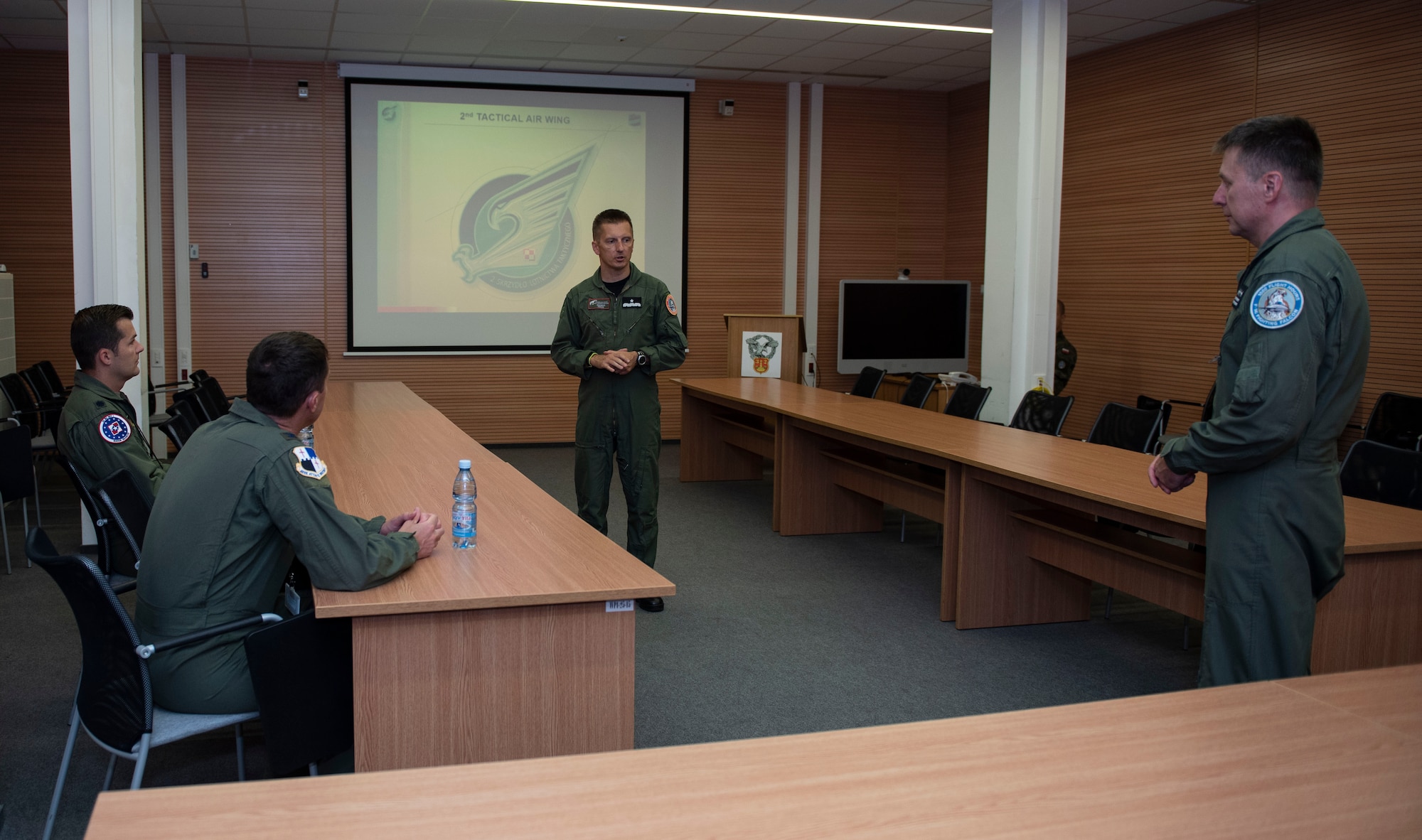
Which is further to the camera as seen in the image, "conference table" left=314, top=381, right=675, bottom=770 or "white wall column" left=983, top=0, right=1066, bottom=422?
"white wall column" left=983, top=0, right=1066, bottom=422

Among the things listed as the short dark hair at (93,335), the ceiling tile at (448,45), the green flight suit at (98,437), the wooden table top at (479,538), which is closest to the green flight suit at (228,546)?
the wooden table top at (479,538)

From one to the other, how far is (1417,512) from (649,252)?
745cm

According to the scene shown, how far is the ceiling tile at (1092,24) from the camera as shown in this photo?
7375mm

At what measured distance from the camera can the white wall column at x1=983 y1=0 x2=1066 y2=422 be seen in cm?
671

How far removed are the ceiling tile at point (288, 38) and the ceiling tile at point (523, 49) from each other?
4.11 ft

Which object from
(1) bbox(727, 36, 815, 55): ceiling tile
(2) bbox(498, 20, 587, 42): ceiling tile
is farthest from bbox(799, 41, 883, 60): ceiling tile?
(2) bbox(498, 20, 587, 42): ceiling tile

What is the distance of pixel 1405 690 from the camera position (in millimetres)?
1780

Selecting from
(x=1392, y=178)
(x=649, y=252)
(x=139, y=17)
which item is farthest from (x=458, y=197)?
(x=1392, y=178)

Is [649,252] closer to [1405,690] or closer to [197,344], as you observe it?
[197,344]

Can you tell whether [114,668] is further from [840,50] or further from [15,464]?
[840,50]

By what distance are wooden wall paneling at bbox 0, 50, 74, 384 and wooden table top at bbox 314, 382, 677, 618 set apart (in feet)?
16.2

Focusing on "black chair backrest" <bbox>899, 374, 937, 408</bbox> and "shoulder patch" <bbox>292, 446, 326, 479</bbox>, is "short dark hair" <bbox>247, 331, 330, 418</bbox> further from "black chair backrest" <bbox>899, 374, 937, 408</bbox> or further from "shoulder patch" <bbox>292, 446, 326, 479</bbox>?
"black chair backrest" <bbox>899, 374, 937, 408</bbox>

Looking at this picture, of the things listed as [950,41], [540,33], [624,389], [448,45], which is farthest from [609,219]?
[950,41]

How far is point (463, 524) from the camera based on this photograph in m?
2.84
